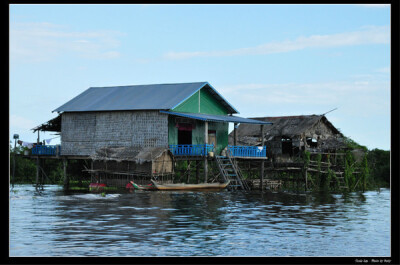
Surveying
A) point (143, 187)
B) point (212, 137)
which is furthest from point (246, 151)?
point (143, 187)

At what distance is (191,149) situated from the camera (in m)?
33.4

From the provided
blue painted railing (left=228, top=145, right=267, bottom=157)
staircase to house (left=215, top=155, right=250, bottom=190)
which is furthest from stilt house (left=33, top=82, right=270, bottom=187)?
blue painted railing (left=228, top=145, right=267, bottom=157)

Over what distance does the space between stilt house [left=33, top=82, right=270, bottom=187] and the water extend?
6.05m

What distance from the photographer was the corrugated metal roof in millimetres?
34438

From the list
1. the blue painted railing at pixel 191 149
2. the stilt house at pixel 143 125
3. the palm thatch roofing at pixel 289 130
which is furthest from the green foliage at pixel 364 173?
the blue painted railing at pixel 191 149

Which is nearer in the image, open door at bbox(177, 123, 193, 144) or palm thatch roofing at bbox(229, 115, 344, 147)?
open door at bbox(177, 123, 193, 144)

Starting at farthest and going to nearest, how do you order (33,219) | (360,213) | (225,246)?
(360,213) → (33,219) → (225,246)

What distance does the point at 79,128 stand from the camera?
36.8m

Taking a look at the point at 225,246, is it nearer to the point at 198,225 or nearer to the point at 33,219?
the point at 198,225

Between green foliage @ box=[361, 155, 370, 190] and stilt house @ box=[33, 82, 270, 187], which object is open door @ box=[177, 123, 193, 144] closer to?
stilt house @ box=[33, 82, 270, 187]

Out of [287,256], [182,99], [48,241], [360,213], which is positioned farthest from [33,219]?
[182,99]

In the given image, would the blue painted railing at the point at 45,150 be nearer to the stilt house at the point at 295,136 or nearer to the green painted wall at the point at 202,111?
the green painted wall at the point at 202,111

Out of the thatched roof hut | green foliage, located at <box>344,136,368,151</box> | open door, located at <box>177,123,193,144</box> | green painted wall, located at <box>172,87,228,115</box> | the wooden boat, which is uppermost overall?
green painted wall, located at <box>172,87,228,115</box>

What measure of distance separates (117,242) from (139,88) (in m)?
24.0
